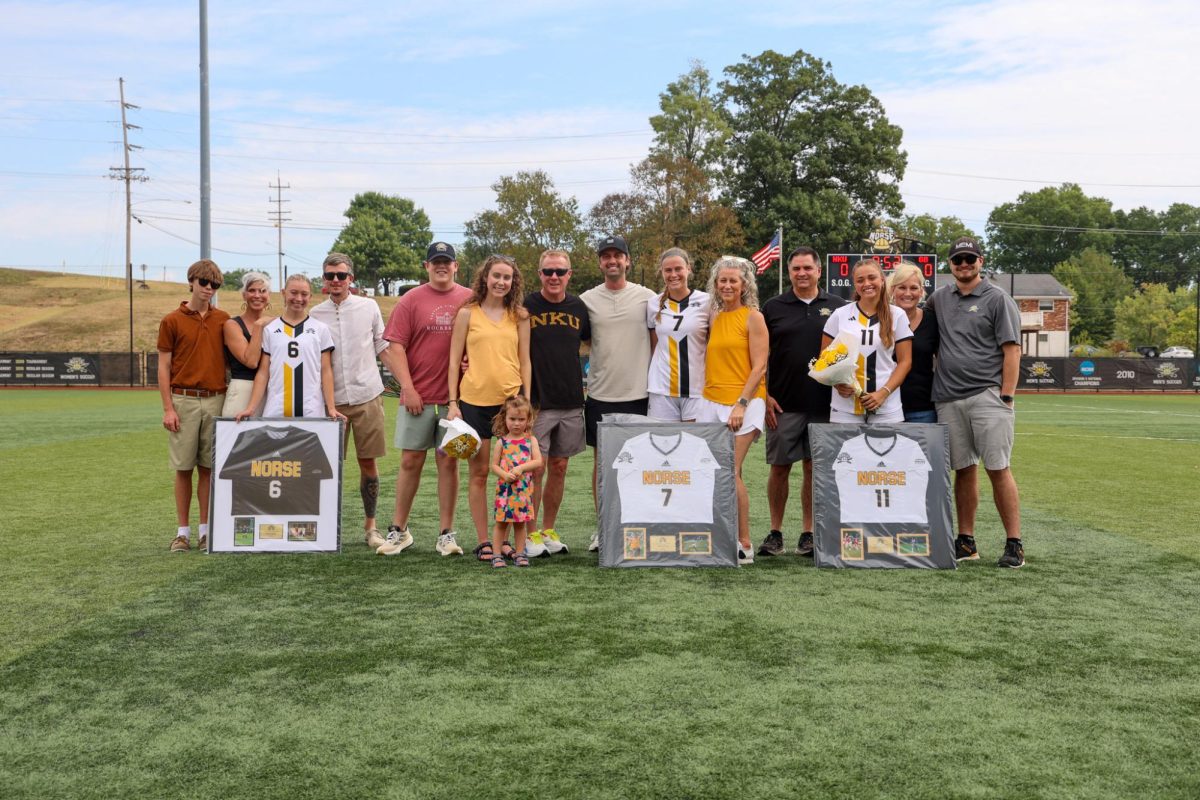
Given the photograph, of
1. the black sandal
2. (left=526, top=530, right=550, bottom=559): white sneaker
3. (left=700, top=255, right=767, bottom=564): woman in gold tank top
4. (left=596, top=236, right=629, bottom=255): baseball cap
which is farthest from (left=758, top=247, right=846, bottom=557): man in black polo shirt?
the black sandal

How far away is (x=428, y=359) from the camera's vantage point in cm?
669

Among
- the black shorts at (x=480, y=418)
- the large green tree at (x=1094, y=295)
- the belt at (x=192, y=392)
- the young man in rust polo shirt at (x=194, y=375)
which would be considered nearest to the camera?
the black shorts at (x=480, y=418)

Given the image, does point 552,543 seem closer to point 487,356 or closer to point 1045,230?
point 487,356

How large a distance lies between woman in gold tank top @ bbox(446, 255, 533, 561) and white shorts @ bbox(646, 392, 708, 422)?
0.85 meters

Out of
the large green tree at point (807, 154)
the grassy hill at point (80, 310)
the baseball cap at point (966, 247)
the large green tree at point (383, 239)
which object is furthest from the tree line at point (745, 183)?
the baseball cap at point (966, 247)

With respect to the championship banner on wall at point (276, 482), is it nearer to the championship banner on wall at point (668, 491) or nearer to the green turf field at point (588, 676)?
the green turf field at point (588, 676)

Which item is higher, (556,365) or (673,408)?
(556,365)

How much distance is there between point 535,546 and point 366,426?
1463 mm

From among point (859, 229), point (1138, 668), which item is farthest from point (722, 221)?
point (1138, 668)

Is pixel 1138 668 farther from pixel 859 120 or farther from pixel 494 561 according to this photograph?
pixel 859 120

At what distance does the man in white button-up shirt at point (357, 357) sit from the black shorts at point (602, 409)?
136cm

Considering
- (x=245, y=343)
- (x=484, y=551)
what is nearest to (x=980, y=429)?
(x=484, y=551)

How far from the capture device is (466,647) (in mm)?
4574

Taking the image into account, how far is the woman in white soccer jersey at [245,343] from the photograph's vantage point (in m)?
6.80
